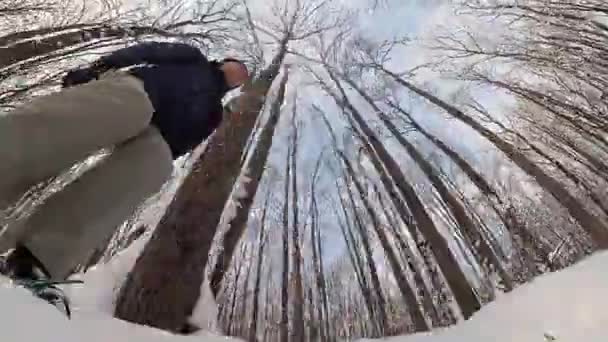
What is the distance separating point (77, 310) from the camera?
1.56 metres

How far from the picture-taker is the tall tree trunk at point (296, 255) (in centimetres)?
193

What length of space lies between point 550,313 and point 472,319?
254 mm

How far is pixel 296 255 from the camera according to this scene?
204 centimetres

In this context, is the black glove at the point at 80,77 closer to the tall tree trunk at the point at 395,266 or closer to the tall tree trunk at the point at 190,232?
the tall tree trunk at the point at 190,232

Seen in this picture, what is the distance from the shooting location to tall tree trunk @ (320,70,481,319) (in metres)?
1.95

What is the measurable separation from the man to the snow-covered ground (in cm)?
33

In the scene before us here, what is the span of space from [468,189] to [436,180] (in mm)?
106

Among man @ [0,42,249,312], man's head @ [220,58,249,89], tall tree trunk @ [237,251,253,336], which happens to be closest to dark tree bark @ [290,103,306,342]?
tall tree trunk @ [237,251,253,336]

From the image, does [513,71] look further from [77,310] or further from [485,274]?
[77,310]

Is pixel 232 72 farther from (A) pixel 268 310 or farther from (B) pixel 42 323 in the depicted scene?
(A) pixel 268 310

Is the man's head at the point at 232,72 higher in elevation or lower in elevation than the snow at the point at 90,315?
higher

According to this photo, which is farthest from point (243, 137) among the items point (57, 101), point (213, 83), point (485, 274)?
point (57, 101)

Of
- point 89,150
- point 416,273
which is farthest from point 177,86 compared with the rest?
point 416,273

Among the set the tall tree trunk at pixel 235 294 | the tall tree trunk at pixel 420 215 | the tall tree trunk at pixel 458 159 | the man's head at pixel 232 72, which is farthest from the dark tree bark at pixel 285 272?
the man's head at pixel 232 72
